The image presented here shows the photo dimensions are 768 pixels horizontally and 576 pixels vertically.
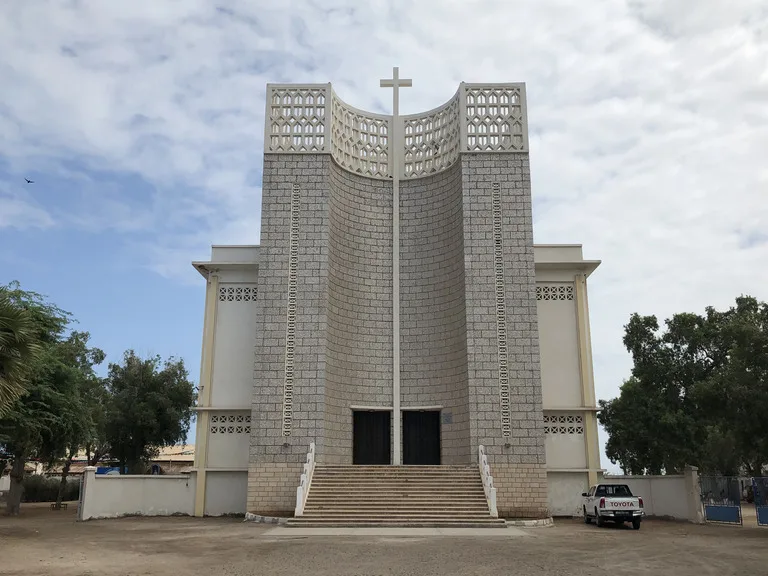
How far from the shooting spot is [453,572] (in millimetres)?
9789

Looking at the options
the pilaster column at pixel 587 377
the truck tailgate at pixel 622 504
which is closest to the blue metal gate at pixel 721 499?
the pilaster column at pixel 587 377

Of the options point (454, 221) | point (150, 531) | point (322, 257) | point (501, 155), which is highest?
point (501, 155)

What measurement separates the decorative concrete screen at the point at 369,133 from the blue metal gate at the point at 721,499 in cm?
1156

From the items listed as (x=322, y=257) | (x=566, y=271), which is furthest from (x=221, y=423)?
(x=566, y=271)

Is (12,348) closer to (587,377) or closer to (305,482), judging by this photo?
(305,482)

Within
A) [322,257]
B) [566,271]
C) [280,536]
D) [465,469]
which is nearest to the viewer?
[280,536]

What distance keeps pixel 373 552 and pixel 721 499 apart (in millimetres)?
12150

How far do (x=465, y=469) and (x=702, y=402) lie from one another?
7.17m

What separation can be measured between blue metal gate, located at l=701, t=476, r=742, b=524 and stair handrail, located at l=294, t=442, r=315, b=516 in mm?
11374

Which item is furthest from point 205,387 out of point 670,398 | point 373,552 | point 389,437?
point 670,398

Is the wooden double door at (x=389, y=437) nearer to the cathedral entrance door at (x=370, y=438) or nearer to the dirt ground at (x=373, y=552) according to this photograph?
the cathedral entrance door at (x=370, y=438)

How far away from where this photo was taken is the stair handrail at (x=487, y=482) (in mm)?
16767

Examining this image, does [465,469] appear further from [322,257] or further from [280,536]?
[322,257]

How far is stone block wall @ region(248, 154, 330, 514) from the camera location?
19.0 metres
